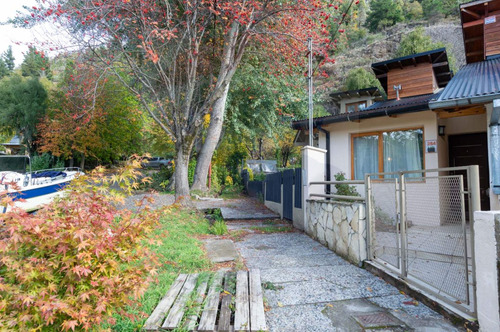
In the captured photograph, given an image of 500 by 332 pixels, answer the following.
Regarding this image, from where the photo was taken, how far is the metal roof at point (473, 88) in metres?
4.68

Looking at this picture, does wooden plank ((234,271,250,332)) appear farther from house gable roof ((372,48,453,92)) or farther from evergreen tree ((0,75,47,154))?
evergreen tree ((0,75,47,154))

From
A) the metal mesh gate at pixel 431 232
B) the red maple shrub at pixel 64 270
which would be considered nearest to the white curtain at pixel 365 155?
the metal mesh gate at pixel 431 232

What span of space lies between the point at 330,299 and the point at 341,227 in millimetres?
1767

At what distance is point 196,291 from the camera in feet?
9.86

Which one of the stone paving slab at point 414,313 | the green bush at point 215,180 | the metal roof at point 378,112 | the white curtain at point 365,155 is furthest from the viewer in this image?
the green bush at point 215,180

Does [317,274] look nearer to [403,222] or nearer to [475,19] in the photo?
[403,222]

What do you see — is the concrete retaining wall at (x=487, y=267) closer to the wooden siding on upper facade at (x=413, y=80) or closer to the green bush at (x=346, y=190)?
the green bush at (x=346, y=190)

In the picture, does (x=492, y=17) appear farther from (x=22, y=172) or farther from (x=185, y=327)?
(x=22, y=172)

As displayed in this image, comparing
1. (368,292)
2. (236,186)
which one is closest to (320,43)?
(368,292)

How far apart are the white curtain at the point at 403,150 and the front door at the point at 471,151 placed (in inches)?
59.1

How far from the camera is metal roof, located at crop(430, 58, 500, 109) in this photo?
184 inches

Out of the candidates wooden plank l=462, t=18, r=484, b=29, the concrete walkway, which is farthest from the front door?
the concrete walkway

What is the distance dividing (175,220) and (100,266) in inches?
195

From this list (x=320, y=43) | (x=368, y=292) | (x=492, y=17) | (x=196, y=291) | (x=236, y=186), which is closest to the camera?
(x=196, y=291)
